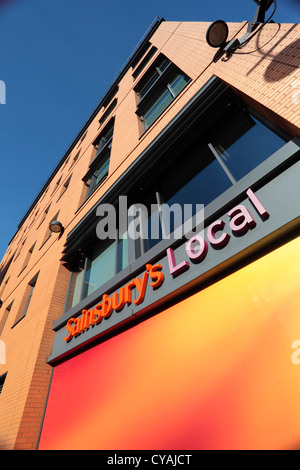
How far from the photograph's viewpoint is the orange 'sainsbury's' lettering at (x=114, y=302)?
14.8 ft

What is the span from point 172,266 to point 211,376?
5.86 ft

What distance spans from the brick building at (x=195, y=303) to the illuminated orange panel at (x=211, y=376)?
1cm

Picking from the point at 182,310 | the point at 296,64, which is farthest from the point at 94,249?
the point at 296,64

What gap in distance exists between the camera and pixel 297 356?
2346 millimetres

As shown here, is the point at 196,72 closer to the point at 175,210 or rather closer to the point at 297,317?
the point at 175,210

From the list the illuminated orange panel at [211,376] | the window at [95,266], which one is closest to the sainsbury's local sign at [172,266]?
the illuminated orange panel at [211,376]

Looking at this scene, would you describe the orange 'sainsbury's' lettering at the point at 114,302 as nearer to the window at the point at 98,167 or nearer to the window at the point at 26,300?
the window at the point at 26,300

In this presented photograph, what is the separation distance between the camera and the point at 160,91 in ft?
33.0

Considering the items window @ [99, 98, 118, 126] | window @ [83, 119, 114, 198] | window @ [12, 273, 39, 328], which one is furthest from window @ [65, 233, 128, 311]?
window @ [99, 98, 118, 126]

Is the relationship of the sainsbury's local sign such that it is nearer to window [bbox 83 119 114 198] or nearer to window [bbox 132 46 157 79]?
window [bbox 83 119 114 198]

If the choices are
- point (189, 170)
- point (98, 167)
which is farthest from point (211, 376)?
point (98, 167)

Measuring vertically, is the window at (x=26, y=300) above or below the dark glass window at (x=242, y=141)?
above

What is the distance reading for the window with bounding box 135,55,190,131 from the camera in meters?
8.90

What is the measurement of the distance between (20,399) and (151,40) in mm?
17630
